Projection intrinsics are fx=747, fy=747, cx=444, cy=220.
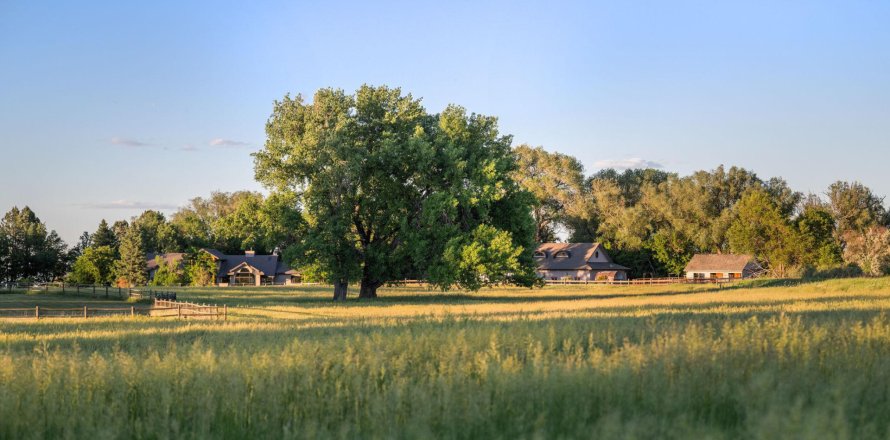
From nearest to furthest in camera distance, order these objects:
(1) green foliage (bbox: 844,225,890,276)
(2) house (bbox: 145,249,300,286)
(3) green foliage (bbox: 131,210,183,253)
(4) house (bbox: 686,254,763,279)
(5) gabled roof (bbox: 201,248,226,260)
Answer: (1) green foliage (bbox: 844,225,890,276) → (4) house (bbox: 686,254,763,279) → (5) gabled roof (bbox: 201,248,226,260) → (2) house (bbox: 145,249,300,286) → (3) green foliage (bbox: 131,210,183,253)

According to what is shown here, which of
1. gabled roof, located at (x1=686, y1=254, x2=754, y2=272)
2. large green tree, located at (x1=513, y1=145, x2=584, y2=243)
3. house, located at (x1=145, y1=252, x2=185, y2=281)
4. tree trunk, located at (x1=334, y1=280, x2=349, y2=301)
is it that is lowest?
tree trunk, located at (x1=334, y1=280, x2=349, y2=301)

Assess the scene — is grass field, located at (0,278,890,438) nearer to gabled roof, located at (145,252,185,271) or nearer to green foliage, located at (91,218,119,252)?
gabled roof, located at (145,252,185,271)

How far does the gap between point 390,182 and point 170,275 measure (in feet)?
238

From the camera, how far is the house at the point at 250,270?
420 feet

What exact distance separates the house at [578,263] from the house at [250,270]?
146 feet

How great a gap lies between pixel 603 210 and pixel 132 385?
11173 centimetres

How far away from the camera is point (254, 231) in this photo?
175 ft

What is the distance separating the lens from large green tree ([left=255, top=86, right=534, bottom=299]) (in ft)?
164

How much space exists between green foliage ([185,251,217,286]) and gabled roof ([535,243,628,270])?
1990 inches

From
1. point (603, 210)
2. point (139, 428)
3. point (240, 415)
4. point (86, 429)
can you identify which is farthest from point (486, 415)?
point (603, 210)

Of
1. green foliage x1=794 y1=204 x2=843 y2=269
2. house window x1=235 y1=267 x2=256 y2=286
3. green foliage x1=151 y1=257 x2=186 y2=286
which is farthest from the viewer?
house window x1=235 y1=267 x2=256 y2=286

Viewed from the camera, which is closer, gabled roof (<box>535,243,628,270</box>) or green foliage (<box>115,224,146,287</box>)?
green foliage (<box>115,224,146,287</box>)

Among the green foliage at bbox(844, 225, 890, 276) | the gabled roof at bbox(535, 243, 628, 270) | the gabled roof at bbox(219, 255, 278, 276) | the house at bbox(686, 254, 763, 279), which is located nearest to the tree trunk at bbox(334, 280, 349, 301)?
the green foliage at bbox(844, 225, 890, 276)

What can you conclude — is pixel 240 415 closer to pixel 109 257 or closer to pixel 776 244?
pixel 776 244
